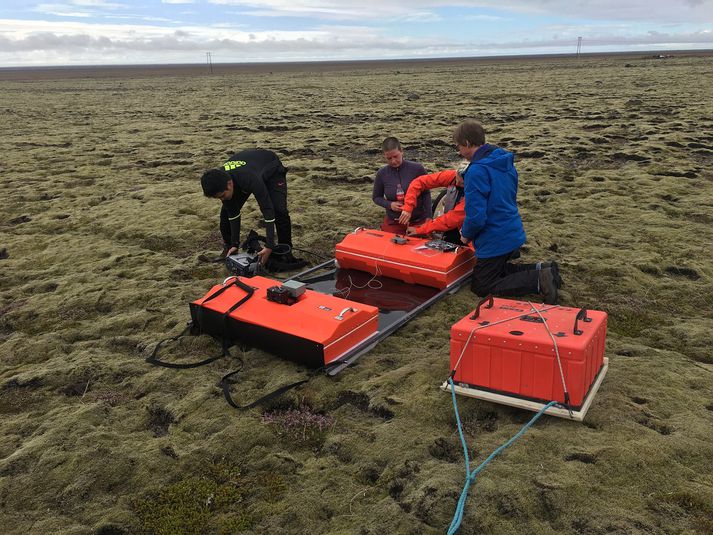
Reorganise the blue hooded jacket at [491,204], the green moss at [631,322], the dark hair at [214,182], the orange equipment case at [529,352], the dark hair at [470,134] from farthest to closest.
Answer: the dark hair at [214,182], the blue hooded jacket at [491,204], the dark hair at [470,134], the green moss at [631,322], the orange equipment case at [529,352]

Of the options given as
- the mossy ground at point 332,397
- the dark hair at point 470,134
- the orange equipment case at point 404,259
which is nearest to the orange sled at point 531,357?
the mossy ground at point 332,397

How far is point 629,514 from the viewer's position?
3.02 meters

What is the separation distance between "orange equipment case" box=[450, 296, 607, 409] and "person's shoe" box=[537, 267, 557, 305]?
1.26 m

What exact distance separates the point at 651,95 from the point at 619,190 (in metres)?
17.8

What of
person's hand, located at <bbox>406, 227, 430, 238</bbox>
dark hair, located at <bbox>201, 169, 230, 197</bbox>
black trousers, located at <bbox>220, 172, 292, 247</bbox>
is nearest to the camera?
dark hair, located at <bbox>201, 169, 230, 197</bbox>

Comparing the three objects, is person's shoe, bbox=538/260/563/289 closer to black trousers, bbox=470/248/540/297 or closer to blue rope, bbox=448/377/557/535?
black trousers, bbox=470/248/540/297

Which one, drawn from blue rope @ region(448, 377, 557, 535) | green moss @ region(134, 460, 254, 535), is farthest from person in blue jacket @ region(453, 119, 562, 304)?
green moss @ region(134, 460, 254, 535)

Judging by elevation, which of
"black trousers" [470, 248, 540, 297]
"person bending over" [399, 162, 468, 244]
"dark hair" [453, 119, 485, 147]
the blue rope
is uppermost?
"dark hair" [453, 119, 485, 147]

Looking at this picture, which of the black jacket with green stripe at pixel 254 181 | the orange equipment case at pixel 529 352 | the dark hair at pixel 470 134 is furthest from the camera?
the black jacket with green stripe at pixel 254 181

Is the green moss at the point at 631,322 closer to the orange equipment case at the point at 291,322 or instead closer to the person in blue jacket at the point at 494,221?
the person in blue jacket at the point at 494,221

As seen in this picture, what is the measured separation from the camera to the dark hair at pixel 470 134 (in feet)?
17.8

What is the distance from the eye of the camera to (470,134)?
5.43m

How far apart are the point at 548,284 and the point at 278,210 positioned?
347 centimetres

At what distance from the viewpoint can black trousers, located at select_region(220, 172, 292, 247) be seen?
6930 millimetres
